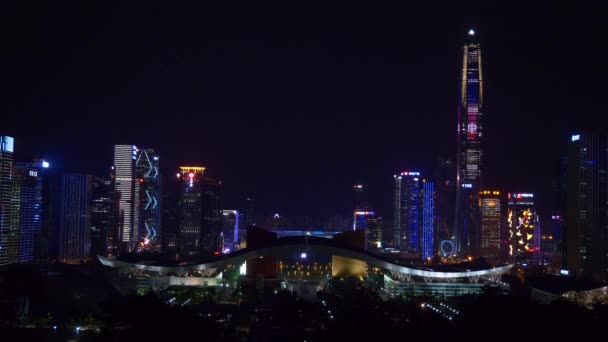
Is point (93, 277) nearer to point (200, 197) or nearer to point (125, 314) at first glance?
point (125, 314)

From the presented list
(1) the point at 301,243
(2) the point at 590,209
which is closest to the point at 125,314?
(1) the point at 301,243

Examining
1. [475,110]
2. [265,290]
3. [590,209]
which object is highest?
[475,110]

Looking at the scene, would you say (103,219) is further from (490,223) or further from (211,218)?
(490,223)

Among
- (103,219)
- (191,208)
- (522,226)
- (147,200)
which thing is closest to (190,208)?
(191,208)

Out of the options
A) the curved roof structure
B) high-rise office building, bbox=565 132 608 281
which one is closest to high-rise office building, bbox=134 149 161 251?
the curved roof structure

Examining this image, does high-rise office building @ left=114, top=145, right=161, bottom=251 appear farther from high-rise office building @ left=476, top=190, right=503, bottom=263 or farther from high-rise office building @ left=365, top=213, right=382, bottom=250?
high-rise office building @ left=476, top=190, right=503, bottom=263

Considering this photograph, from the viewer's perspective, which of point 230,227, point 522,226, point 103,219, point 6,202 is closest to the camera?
point 6,202

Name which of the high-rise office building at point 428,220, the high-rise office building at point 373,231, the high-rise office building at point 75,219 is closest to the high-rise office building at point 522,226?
the high-rise office building at point 428,220

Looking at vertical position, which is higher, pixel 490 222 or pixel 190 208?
pixel 190 208
